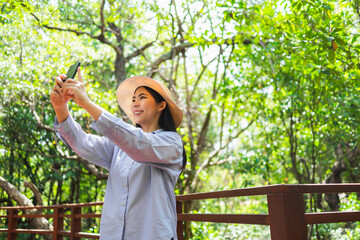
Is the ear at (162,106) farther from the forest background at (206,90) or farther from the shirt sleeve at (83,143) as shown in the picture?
the forest background at (206,90)

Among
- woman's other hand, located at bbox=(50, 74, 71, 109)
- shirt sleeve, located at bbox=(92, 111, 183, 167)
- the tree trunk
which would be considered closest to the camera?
shirt sleeve, located at bbox=(92, 111, 183, 167)

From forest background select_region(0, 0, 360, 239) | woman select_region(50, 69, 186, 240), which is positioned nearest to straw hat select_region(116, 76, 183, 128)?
woman select_region(50, 69, 186, 240)

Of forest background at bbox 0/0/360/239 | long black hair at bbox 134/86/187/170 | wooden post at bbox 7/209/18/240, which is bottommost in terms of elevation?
wooden post at bbox 7/209/18/240

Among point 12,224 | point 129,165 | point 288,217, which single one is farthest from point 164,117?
point 12,224

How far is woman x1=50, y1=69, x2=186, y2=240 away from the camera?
4.13 feet

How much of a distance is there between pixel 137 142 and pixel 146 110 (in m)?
0.44

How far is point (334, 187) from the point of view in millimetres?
1639

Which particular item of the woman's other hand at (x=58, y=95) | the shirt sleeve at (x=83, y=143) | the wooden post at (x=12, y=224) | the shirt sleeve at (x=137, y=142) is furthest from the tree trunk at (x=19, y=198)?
the shirt sleeve at (x=137, y=142)

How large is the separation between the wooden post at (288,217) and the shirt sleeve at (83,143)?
72cm

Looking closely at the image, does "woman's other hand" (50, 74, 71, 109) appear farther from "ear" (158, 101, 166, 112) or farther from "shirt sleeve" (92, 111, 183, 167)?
"ear" (158, 101, 166, 112)

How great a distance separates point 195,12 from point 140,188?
518 centimetres

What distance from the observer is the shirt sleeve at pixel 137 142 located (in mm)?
1231

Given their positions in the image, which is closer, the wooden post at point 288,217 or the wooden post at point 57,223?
the wooden post at point 288,217

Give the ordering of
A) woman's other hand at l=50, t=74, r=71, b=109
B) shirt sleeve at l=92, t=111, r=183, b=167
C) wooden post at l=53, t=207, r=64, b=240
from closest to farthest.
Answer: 1. shirt sleeve at l=92, t=111, r=183, b=167
2. woman's other hand at l=50, t=74, r=71, b=109
3. wooden post at l=53, t=207, r=64, b=240
